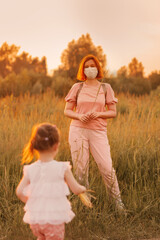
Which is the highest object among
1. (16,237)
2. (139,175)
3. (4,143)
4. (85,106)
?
(85,106)

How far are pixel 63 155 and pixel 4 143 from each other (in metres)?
0.93

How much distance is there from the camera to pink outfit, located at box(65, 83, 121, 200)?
13.6 feet

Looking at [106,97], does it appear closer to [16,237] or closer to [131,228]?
[131,228]

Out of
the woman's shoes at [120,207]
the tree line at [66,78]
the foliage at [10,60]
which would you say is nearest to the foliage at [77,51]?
the tree line at [66,78]

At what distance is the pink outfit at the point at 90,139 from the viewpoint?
415 cm

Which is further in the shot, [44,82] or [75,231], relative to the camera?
[44,82]

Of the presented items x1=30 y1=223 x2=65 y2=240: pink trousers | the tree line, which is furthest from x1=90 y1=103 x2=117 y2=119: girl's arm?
the tree line

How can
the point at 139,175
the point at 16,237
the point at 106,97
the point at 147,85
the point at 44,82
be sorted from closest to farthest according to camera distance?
the point at 16,237 < the point at 106,97 < the point at 139,175 < the point at 44,82 < the point at 147,85

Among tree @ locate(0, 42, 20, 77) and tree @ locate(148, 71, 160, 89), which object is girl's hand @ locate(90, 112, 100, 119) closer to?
tree @ locate(148, 71, 160, 89)

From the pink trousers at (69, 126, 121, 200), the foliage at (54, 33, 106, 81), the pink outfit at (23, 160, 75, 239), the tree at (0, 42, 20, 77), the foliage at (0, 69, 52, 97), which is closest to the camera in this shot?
the pink outfit at (23, 160, 75, 239)

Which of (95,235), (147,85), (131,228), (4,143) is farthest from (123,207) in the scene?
(147,85)

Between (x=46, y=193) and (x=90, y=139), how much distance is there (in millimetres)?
1872

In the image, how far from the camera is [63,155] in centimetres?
518

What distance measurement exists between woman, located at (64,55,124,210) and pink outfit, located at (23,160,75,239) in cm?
165
